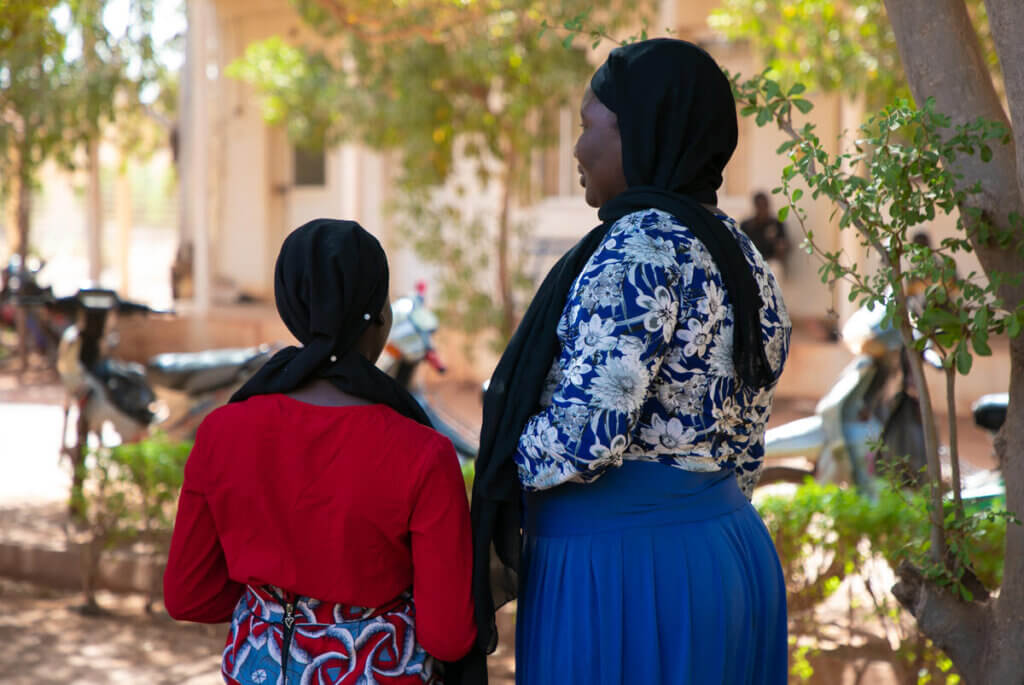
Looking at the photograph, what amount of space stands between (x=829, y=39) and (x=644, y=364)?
700cm

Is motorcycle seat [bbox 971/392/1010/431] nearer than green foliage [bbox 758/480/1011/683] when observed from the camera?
No

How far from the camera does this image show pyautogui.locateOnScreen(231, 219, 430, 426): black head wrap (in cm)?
205

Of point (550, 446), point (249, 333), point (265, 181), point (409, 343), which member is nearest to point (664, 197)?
point (550, 446)

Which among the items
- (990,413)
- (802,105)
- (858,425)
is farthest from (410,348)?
(802,105)

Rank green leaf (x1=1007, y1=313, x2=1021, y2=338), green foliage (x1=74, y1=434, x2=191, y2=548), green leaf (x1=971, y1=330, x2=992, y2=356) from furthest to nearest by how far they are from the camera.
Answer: green foliage (x1=74, y1=434, x2=191, y2=548)
green leaf (x1=971, y1=330, x2=992, y2=356)
green leaf (x1=1007, y1=313, x2=1021, y2=338)

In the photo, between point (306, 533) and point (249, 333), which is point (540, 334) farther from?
point (249, 333)

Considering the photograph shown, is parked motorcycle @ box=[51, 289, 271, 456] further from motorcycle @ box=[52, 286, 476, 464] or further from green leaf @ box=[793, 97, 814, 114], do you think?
green leaf @ box=[793, 97, 814, 114]

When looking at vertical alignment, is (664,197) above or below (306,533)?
above

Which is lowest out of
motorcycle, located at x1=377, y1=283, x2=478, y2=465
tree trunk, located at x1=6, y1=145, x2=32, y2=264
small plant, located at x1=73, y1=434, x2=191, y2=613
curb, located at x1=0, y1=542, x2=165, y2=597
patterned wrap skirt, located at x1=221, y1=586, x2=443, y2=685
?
curb, located at x1=0, y1=542, x2=165, y2=597

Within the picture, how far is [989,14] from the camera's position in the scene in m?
2.32

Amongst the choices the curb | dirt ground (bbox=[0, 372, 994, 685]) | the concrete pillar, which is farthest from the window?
dirt ground (bbox=[0, 372, 994, 685])

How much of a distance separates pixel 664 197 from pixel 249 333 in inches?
479

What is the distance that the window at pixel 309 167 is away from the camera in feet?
54.3

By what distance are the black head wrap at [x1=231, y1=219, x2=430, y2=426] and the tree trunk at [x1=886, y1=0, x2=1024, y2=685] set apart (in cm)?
137
